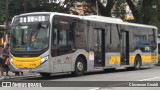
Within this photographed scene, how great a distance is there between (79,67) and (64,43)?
182 centimetres

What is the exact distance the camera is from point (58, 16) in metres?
20.3

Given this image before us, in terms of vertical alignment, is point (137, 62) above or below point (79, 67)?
below

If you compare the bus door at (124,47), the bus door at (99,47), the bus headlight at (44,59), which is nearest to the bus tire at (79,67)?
the bus door at (99,47)

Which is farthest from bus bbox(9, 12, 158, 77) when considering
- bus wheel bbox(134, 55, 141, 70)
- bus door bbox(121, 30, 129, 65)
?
bus wheel bbox(134, 55, 141, 70)

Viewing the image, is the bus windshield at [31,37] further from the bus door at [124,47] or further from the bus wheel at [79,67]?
the bus door at [124,47]

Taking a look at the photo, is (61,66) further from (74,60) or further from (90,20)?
(90,20)

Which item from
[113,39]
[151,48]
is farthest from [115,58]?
[151,48]

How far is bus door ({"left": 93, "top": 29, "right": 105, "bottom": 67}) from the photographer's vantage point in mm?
23583

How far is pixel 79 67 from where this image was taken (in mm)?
21875

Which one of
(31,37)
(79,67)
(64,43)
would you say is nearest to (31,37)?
(31,37)

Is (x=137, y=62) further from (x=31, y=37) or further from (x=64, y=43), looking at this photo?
(x=31, y=37)

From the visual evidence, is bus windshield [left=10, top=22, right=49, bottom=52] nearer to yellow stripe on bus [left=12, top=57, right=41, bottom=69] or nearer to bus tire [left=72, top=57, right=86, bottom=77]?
yellow stripe on bus [left=12, top=57, right=41, bottom=69]

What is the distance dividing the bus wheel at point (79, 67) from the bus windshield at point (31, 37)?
2.65 m

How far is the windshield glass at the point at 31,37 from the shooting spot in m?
19.7
